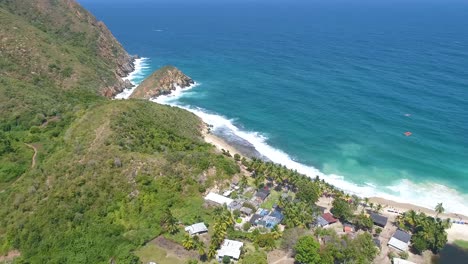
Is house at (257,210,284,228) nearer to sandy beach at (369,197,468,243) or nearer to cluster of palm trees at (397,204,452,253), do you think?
sandy beach at (369,197,468,243)

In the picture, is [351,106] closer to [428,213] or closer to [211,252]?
[428,213]

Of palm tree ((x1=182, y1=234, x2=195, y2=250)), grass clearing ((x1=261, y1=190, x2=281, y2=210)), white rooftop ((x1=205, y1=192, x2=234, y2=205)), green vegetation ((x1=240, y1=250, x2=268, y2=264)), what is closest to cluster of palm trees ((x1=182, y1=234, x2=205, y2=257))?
palm tree ((x1=182, y1=234, x2=195, y2=250))

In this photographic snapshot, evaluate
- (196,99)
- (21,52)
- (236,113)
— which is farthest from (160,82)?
(21,52)

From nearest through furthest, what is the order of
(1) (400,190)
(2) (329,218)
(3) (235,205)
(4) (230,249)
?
(4) (230,249) < (2) (329,218) < (3) (235,205) < (1) (400,190)

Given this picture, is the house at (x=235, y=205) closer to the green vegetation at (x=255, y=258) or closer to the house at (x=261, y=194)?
the house at (x=261, y=194)

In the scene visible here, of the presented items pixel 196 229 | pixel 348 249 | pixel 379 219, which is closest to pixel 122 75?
pixel 196 229

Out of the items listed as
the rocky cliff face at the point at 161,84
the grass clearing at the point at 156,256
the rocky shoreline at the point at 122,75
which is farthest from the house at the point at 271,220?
the rocky shoreline at the point at 122,75
